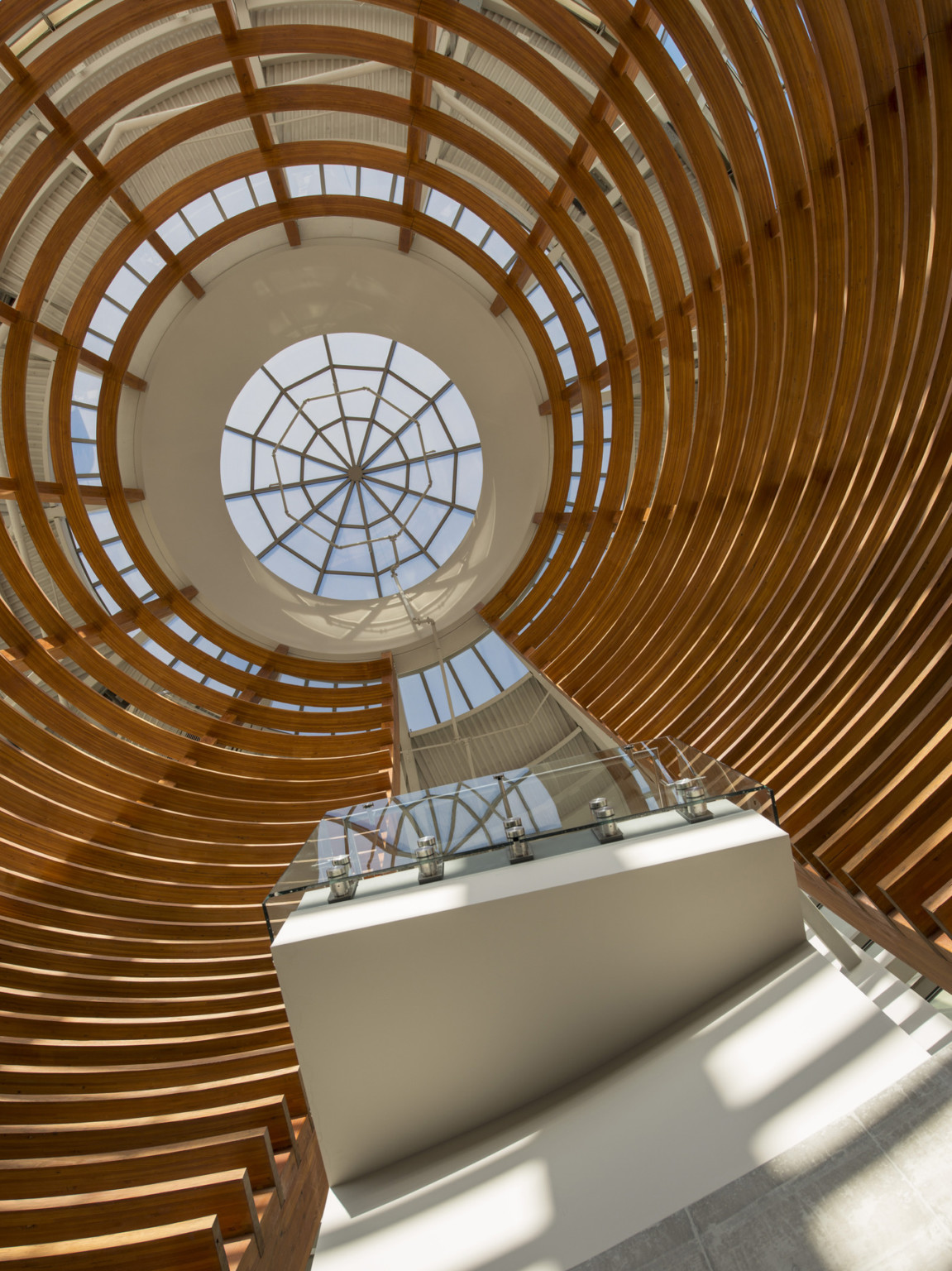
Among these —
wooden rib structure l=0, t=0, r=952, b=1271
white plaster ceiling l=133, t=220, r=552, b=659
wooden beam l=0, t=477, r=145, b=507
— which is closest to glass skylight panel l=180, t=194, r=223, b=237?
wooden rib structure l=0, t=0, r=952, b=1271

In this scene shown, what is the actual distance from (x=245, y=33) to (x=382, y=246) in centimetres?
565

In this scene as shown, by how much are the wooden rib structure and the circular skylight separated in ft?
10.5

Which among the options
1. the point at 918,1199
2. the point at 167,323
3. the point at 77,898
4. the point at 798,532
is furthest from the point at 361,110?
the point at 918,1199

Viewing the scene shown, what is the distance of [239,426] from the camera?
1706 centimetres

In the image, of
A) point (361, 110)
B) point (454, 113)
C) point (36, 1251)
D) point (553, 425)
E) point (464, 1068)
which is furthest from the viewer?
point (553, 425)

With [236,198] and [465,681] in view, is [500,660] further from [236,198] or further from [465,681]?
[236,198]

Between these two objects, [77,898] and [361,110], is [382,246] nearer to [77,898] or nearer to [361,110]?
[361,110]

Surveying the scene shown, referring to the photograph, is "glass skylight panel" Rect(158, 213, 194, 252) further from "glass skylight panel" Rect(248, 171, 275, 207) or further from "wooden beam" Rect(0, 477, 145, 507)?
"wooden beam" Rect(0, 477, 145, 507)

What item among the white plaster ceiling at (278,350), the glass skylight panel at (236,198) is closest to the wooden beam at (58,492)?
the white plaster ceiling at (278,350)

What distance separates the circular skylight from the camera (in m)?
17.2

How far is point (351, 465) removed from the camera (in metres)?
18.3

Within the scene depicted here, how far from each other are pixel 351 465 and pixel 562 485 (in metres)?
5.94

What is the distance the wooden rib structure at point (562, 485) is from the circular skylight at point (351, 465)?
10.5 feet

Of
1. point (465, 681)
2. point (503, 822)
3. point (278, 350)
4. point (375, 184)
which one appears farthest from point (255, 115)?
point (465, 681)
